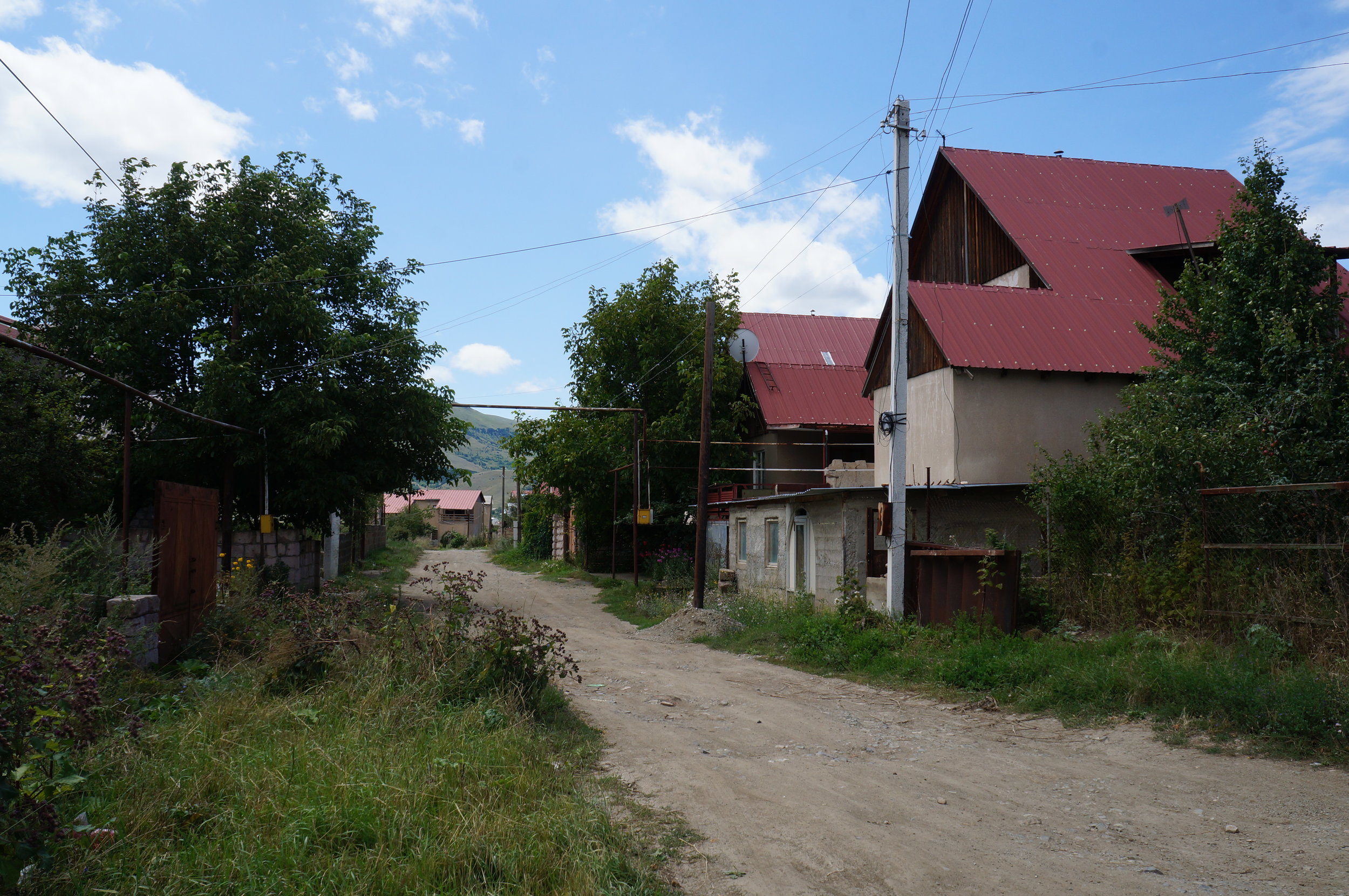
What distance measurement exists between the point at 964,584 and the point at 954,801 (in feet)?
21.1

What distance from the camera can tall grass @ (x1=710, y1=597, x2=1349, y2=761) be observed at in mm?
7520

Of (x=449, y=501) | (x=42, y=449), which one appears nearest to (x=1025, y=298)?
(x=42, y=449)

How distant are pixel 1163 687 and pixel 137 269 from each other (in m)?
20.2

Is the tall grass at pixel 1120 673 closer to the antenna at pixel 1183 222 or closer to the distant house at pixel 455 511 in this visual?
the antenna at pixel 1183 222

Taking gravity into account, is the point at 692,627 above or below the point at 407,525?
below

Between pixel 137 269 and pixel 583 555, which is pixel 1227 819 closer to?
pixel 137 269

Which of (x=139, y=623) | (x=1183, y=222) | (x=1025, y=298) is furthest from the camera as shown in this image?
(x=1183, y=222)

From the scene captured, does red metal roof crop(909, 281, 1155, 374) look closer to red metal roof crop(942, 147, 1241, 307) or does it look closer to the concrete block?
red metal roof crop(942, 147, 1241, 307)

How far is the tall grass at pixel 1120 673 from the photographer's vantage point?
296 inches

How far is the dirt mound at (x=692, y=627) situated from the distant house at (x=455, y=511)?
5988 centimetres

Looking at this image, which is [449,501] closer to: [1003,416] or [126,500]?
[1003,416]

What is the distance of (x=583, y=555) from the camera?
34312mm

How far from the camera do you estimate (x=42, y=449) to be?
12430 millimetres

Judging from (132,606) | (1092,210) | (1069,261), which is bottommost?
(132,606)
